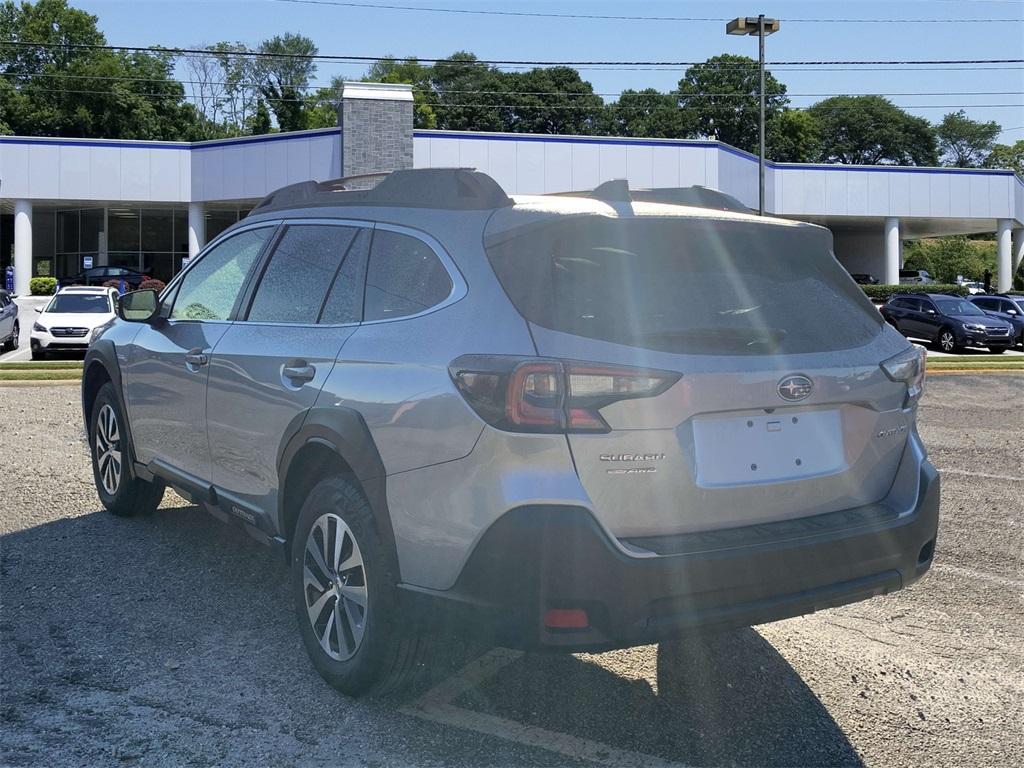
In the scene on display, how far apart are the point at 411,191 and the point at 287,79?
327 feet

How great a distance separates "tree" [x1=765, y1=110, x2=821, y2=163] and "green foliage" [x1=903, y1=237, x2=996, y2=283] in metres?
14.3

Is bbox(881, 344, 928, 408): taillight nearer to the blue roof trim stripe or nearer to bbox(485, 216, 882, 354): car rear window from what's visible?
bbox(485, 216, 882, 354): car rear window

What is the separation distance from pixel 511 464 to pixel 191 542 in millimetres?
3363

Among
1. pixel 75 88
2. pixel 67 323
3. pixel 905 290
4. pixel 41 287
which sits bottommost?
pixel 67 323

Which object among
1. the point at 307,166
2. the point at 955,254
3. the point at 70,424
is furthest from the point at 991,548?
the point at 955,254

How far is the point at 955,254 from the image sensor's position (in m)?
81.9

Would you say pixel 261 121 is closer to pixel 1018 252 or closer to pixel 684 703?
pixel 1018 252

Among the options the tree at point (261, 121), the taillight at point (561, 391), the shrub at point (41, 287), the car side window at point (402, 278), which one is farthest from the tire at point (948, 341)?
the tree at point (261, 121)

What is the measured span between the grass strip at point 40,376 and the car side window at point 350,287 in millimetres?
11969

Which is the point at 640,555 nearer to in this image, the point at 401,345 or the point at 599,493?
the point at 599,493

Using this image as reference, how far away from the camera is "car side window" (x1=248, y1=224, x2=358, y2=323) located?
3949 mm

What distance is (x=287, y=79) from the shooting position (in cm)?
9631

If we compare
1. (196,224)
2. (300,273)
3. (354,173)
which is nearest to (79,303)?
(354,173)

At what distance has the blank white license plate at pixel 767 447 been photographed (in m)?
2.97
